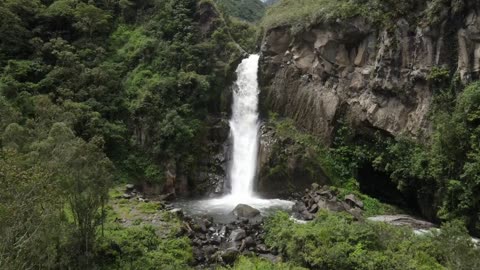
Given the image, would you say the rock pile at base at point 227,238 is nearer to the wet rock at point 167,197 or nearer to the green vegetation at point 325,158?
the wet rock at point 167,197

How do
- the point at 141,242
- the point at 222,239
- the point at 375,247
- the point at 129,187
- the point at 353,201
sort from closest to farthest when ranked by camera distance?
the point at 375,247, the point at 141,242, the point at 222,239, the point at 353,201, the point at 129,187

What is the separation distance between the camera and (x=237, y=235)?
2191cm

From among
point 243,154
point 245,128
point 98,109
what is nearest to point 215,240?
point 243,154

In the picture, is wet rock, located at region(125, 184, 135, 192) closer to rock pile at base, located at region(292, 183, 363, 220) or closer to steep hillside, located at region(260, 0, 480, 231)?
rock pile at base, located at region(292, 183, 363, 220)

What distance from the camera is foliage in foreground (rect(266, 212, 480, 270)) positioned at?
15217 mm

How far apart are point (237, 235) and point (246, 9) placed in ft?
197

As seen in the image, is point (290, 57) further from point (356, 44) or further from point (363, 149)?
point (363, 149)

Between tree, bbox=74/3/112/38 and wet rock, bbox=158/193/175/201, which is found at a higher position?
tree, bbox=74/3/112/38

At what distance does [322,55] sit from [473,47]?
450 inches

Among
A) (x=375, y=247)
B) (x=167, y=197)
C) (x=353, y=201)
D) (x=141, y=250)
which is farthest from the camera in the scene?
(x=167, y=197)

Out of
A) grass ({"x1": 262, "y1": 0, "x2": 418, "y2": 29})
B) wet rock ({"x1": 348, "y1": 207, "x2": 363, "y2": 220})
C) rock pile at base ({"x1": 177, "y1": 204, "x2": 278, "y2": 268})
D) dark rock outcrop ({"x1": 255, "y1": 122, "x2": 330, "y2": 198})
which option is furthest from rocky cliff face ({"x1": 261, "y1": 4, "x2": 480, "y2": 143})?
rock pile at base ({"x1": 177, "y1": 204, "x2": 278, "y2": 268})

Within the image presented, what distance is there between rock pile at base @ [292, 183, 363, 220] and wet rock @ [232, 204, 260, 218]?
8.66ft

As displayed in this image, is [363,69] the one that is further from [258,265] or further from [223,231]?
[258,265]

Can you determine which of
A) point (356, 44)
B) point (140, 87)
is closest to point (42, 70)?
point (140, 87)
